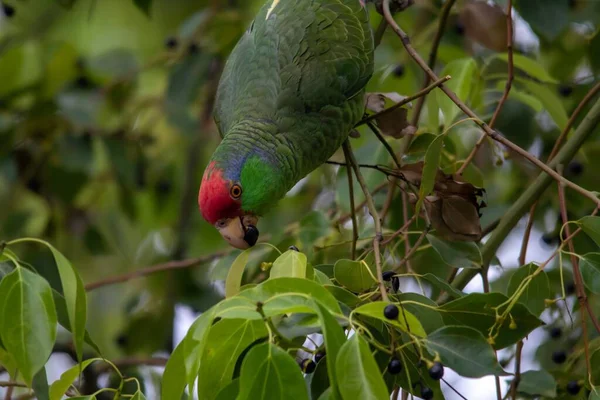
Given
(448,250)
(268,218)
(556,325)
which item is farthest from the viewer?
(268,218)

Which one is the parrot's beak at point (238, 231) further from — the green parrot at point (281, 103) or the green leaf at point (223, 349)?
the green leaf at point (223, 349)

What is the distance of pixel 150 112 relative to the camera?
5.70 meters

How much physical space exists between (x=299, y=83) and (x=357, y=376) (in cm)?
151

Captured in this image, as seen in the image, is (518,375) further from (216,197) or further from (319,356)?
(216,197)

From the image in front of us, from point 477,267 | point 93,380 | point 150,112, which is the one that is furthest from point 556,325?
point 150,112

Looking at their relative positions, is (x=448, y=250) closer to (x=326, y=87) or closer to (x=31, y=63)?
(x=326, y=87)

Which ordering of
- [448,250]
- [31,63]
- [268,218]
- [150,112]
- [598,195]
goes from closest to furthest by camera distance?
[598,195] → [448,250] → [31,63] → [268,218] → [150,112]

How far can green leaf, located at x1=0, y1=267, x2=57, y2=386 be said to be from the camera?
1.58 m

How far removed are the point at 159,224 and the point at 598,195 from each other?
11.6ft

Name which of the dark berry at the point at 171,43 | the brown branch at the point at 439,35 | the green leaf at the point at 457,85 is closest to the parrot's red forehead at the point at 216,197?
the brown branch at the point at 439,35

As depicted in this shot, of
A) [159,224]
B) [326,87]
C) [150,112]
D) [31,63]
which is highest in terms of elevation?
[326,87]

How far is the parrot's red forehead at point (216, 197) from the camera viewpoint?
2340 millimetres

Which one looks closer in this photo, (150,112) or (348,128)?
(348,128)

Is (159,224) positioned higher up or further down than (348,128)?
further down
